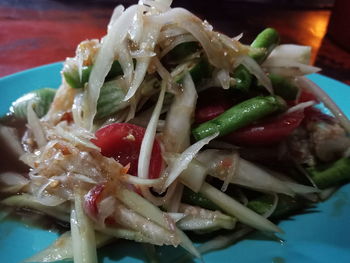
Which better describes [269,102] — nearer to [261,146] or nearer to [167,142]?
[261,146]

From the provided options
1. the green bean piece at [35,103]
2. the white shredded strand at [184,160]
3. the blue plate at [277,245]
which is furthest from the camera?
the green bean piece at [35,103]

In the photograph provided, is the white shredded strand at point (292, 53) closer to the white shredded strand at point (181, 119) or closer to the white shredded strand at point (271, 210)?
the white shredded strand at point (181, 119)

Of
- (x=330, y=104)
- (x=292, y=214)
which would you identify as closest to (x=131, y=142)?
(x=292, y=214)

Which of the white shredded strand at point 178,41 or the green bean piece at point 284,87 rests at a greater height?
the white shredded strand at point 178,41

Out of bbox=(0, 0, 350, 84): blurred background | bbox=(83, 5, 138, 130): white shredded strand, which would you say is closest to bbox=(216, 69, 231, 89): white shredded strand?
bbox=(83, 5, 138, 130): white shredded strand

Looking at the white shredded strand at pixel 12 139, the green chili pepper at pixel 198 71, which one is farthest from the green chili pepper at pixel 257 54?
the white shredded strand at pixel 12 139

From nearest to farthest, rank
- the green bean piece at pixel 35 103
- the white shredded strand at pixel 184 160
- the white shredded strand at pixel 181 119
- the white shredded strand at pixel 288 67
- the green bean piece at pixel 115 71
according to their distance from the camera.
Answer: the white shredded strand at pixel 184 160 < the white shredded strand at pixel 181 119 < the green bean piece at pixel 115 71 < the white shredded strand at pixel 288 67 < the green bean piece at pixel 35 103

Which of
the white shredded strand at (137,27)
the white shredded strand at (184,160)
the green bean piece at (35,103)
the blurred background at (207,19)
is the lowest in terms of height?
the blurred background at (207,19)
